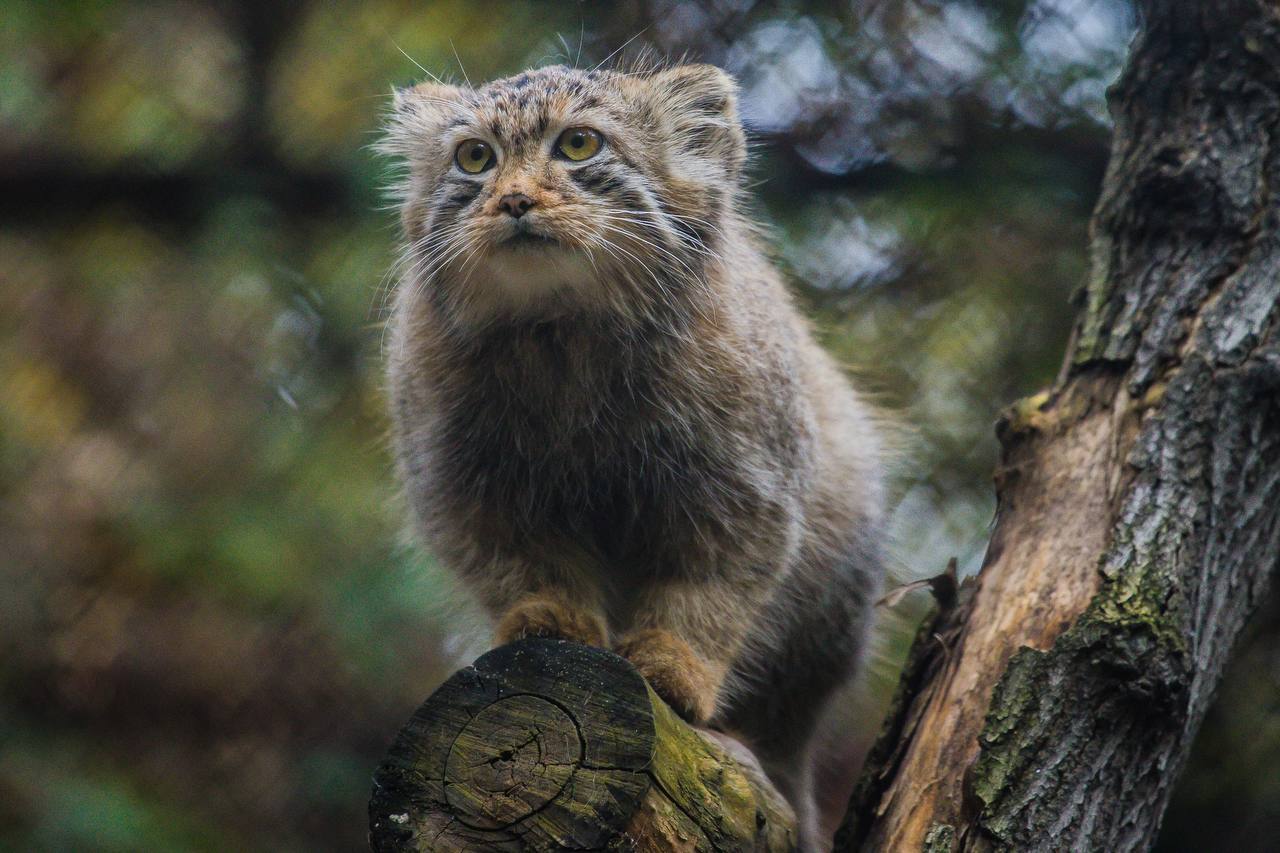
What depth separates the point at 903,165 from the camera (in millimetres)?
6051

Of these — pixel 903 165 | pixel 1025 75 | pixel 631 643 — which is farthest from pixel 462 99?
pixel 1025 75

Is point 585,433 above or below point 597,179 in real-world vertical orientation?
below

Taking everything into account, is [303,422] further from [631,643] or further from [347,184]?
A: [631,643]

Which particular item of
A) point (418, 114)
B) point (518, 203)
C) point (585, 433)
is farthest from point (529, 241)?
point (418, 114)

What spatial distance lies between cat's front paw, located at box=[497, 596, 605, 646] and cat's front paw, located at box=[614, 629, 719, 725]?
103 millimetres

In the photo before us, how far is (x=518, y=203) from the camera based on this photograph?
Answer: 11.8ft

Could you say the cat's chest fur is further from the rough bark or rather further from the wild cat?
the rough bark

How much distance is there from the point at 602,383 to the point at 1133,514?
5.21 feet

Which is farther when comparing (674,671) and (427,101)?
(427,101)

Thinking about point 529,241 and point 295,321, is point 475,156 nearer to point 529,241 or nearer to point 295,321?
point 529,241

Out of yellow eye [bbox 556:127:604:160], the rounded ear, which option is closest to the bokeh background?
the rounded ear

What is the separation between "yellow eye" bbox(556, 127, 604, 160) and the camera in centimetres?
389

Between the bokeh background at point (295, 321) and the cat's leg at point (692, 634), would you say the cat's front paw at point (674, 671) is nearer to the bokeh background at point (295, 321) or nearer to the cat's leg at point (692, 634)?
the cat's leg at point (692, 634)

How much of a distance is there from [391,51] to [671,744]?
4.29m
